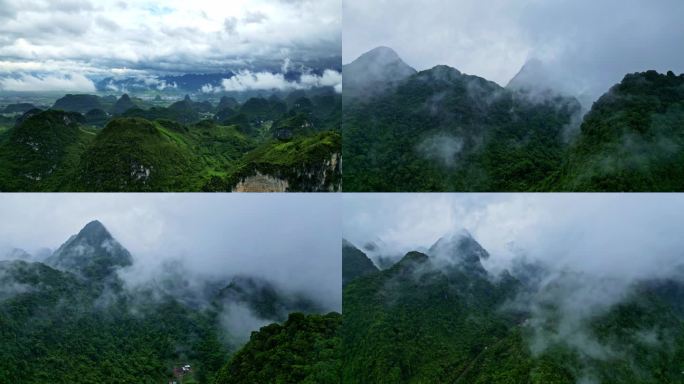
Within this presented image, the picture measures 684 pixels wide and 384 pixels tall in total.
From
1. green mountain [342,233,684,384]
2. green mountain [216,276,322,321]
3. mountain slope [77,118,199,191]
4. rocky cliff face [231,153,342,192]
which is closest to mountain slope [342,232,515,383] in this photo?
green mountain [342,233,684,384]

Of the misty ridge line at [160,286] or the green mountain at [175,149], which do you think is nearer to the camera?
the misty ridge line at [160,286]

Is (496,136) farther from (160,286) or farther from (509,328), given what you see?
(160,286)

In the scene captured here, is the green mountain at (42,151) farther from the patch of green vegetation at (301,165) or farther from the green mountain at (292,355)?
the green mountain at (292,355)

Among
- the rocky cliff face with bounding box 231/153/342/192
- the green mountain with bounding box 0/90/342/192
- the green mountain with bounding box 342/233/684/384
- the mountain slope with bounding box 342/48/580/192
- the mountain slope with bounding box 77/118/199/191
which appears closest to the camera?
the green mountain with bounding box 342/233/684/384

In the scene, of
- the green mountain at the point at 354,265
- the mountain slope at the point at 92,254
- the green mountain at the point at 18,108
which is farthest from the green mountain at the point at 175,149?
the mountain slope at the point at 92,254

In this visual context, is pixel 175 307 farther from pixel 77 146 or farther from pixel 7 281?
pixel 77 146

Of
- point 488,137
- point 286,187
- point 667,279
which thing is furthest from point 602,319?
point 286,187

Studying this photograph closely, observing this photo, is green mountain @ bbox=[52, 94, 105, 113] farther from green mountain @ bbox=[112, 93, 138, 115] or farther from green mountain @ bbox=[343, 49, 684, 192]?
green mountain @ bbox=[343, 49, 684, 192]
